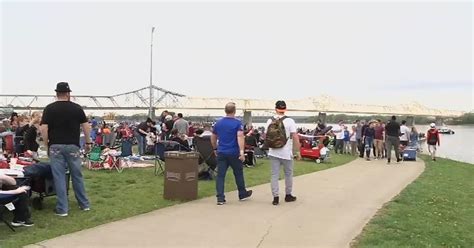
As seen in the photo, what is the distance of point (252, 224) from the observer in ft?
23.0

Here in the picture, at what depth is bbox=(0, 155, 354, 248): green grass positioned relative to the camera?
6.24 m

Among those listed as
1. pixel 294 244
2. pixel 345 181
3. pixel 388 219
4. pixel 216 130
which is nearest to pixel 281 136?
pixel 216 130

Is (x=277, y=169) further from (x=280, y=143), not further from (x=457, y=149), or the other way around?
(x=457, y=149)

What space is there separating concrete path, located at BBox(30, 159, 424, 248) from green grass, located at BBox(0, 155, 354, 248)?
10.8 inches

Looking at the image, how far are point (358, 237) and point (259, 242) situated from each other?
123cm

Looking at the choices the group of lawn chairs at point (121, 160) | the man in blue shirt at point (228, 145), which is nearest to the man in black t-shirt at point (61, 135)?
the man in blue shirt at point (228, 145)

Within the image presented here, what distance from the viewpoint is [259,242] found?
6.07 m

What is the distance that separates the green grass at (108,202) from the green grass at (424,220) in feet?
10.2

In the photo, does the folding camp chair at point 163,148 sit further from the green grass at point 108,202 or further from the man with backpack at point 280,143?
the man with backpack at point 280,143

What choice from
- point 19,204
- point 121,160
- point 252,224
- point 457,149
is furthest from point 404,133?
point 457,149

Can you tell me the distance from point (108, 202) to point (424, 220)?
4.68m

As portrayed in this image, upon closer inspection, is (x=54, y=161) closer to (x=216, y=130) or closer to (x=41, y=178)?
(x=41, y=178)

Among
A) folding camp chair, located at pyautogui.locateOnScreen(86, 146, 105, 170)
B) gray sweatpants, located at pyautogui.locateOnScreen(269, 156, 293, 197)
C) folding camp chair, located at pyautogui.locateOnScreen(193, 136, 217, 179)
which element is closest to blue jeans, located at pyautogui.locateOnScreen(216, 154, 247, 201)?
gray sweatpants, located at pyautogui.locateOnScreen(269, 156, 293, 197)

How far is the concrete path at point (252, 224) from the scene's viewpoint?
6.04 metres
